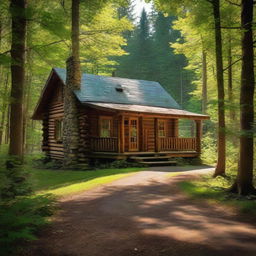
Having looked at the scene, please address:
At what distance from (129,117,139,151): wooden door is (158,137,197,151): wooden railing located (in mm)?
1620

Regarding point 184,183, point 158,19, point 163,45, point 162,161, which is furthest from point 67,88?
point 158,19

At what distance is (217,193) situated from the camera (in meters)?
7.84

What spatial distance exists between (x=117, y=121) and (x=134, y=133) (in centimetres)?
148

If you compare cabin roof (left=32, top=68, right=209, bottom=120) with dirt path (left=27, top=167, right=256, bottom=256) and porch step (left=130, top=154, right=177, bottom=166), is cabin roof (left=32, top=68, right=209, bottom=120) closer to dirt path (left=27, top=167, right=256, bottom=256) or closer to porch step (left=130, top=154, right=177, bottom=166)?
porch step (left=130, top=154, right=177, bottom=166)

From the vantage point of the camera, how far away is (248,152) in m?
7.46

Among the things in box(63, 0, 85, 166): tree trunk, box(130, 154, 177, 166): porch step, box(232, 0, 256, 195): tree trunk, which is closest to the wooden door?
box(130, 154, 177, 166): porch step

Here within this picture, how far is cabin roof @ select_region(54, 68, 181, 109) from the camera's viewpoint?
18203 mm

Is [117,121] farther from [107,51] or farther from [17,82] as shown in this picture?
[17,82]

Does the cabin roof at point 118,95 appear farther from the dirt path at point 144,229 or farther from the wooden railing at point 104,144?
the dirt path at point 144,229

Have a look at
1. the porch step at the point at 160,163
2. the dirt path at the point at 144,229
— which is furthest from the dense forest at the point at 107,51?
the porch step at the point at 160,163

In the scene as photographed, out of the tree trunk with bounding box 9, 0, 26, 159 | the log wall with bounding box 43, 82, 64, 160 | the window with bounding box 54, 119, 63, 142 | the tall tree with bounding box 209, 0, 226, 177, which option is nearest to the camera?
the tree trunk with bounding box 9, 0, 26, 159

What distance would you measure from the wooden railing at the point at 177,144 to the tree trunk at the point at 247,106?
33.1ft

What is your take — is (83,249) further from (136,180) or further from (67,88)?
(67,88)

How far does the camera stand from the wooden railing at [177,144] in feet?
59.7
